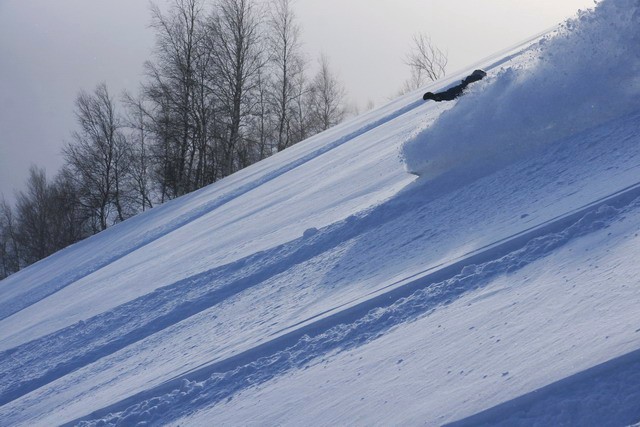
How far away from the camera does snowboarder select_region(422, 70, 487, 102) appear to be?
8.56 metres

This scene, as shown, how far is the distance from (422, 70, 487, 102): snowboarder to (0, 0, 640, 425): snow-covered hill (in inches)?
42.4

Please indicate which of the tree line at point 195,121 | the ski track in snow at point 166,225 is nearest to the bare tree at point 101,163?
the tree line at point 195,121

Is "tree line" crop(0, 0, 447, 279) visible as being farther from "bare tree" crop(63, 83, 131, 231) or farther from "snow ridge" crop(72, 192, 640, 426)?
"snow ridge" crop(72, 192, 640, 426)

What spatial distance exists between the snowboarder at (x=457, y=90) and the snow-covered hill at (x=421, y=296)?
3.53 ft

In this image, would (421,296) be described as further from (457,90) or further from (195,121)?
(195,121)

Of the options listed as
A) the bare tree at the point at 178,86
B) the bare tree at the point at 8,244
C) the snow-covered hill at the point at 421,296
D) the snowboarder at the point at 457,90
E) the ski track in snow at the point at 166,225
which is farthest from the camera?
the bare tree at the point at 8,244

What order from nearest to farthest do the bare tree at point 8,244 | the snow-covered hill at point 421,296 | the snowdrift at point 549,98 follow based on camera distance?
the snow-covered hill at point 421,296
the snowdrift at point 549,98
the bare tree at point 8,244

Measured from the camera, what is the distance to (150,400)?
168 inches

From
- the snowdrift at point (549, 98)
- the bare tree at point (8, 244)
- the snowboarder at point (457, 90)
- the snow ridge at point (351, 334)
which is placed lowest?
the snow ridge at point (351, 334)

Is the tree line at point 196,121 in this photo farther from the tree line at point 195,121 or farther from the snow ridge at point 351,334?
the snow ridge at point 351,334

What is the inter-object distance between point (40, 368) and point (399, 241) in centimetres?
325

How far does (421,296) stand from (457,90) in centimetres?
540

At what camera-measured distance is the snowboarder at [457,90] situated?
856cm

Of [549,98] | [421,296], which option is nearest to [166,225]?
[549,98]
